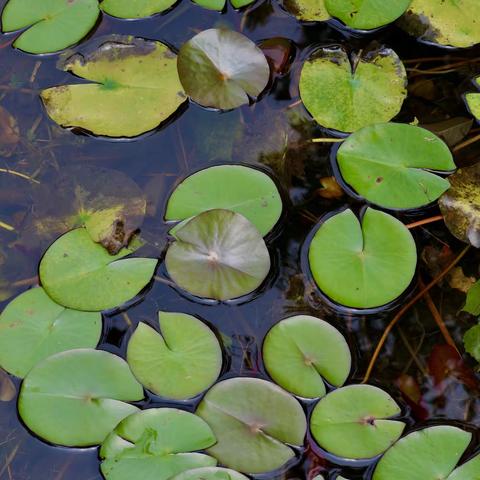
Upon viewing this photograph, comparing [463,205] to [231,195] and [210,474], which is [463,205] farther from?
[210,474]

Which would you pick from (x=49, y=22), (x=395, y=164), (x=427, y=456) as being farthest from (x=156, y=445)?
(x=49, y=22)

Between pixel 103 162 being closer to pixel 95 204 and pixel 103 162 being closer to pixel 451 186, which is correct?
pixel 95 204

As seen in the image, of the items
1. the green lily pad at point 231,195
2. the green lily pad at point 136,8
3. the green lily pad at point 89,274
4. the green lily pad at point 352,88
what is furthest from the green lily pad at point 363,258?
the green lily pad at point 136,8

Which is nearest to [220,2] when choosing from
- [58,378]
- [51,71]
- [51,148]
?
[51,71]

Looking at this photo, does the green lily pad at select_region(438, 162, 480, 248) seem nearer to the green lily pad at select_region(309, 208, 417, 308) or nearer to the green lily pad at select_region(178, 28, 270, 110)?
the green lily pad at select_region(309, 208, 417, 308)

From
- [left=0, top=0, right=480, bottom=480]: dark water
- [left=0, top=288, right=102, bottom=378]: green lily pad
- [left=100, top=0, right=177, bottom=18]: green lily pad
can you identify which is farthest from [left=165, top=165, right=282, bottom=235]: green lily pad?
[left=100, top=0, right=177, bottom=18]: green lily pad

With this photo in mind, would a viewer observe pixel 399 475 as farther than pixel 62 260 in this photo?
No

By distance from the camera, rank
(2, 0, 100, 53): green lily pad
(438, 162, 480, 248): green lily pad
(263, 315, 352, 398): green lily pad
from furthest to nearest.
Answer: (2, 0, 100, 53): green lily pad, (438, 162, 480, 248): green lily pad, (263, 315, 352, 398): green lily pad

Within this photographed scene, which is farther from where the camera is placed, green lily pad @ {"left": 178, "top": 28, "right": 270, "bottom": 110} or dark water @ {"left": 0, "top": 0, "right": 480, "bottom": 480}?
green lily pad @ {"left": 178, "top": 28, "right": 270, "bottom": 110}
